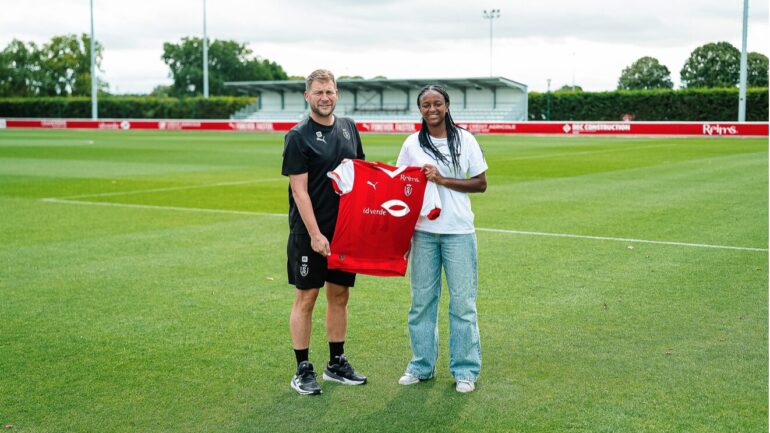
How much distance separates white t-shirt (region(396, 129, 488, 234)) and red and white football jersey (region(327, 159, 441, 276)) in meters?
0.08

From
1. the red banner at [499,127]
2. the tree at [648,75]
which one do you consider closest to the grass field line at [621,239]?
the red banner at [499,127]

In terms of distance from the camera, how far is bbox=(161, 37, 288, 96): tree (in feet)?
406

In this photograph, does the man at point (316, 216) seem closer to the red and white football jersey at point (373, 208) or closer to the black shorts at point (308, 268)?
the black shorts at point (308, 268)

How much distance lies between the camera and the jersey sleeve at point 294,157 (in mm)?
5141

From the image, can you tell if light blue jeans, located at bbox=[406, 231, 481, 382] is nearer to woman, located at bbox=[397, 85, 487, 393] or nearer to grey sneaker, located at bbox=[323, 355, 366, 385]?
woman, located at bbox=[397, 85, 487, 393]

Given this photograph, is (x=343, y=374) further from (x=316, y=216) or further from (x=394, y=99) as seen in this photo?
(x=394, y=99)

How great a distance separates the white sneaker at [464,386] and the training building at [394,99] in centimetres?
5803

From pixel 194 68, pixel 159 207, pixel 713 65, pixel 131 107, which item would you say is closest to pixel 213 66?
pixel 194 68

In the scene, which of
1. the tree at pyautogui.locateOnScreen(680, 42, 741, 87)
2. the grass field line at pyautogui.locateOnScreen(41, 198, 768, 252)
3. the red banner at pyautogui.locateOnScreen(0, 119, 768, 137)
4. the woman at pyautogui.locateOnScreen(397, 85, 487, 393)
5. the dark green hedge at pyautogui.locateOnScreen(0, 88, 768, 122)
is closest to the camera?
the woman at pyautogui.locateOnScreen(397, 85, 487, 393)

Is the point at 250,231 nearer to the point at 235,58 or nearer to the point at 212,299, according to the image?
the point at 212,299

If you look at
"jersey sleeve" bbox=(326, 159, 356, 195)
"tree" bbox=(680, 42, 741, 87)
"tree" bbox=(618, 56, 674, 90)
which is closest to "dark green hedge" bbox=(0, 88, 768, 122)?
"tree" bbox=(680, 42, 741, 87)

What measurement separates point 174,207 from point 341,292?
9777 mm

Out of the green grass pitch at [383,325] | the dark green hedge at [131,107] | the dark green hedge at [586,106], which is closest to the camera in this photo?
the green grass pitch at [383,325]

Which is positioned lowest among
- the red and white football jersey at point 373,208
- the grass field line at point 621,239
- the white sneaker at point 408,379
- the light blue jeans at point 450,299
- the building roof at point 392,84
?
the white sneaker at point 408,379
